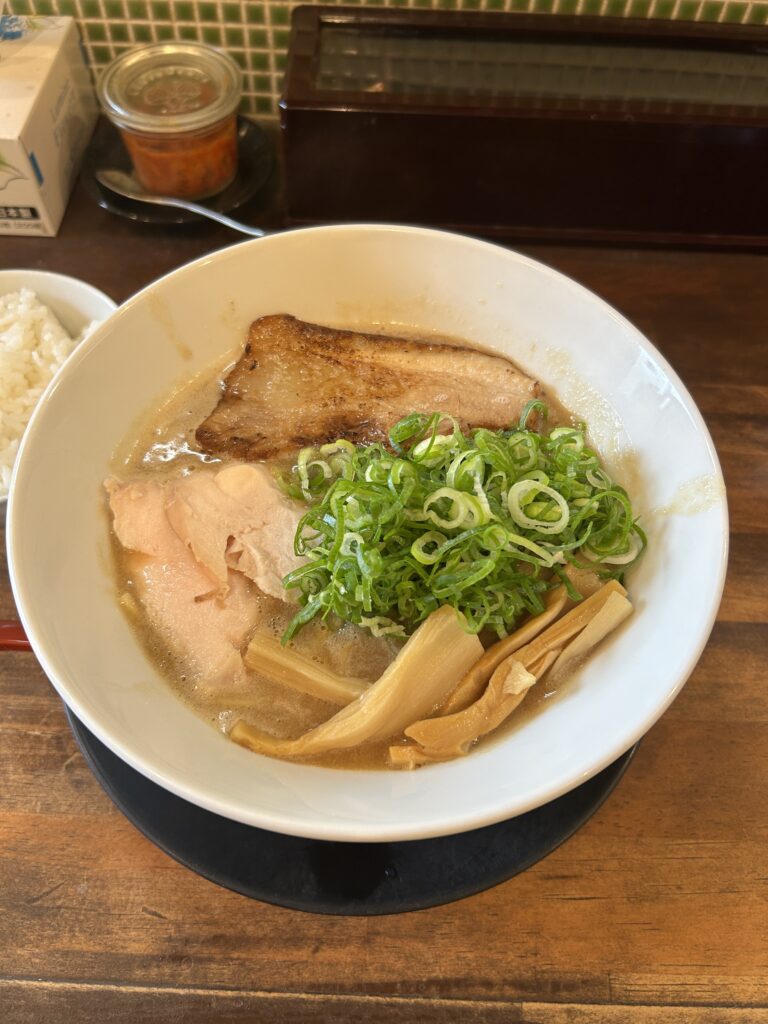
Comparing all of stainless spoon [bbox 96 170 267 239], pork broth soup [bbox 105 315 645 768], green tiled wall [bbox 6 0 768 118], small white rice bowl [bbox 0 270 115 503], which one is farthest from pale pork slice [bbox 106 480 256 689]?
green tiled wall [bbox 6 0 768 118]

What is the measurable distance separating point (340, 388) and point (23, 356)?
0.60 metres

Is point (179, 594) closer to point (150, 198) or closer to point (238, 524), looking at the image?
point (238, 524)

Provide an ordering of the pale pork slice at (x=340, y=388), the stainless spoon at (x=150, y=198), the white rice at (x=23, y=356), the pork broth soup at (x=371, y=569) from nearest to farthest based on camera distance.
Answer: the pork broth soup at (x=371, y=569) < the pale pork slice at (x=340, y=388) < the white rice at (x=23, y=356) < the stainless spoon at (x=150, y=198)

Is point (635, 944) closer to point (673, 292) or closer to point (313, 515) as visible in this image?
point (313, 515)

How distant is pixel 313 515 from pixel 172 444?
0.33 meters

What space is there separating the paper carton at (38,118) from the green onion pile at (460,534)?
96 cm

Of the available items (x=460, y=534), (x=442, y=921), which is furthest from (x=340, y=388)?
(x=442, y=921)

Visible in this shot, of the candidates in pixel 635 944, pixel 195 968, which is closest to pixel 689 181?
pixel 635 944

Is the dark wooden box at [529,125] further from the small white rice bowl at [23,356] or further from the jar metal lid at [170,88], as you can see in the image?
the small white rice bowl at [23,356]

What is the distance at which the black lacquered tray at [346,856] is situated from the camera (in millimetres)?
955

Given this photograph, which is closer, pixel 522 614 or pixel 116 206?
pixel 522 614

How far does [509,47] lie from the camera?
1.58 metres

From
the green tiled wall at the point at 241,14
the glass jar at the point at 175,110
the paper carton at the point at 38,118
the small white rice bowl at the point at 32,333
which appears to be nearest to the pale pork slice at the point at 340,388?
the small white rice bowl at the point at 32,333

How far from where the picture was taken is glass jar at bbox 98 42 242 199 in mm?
1530
